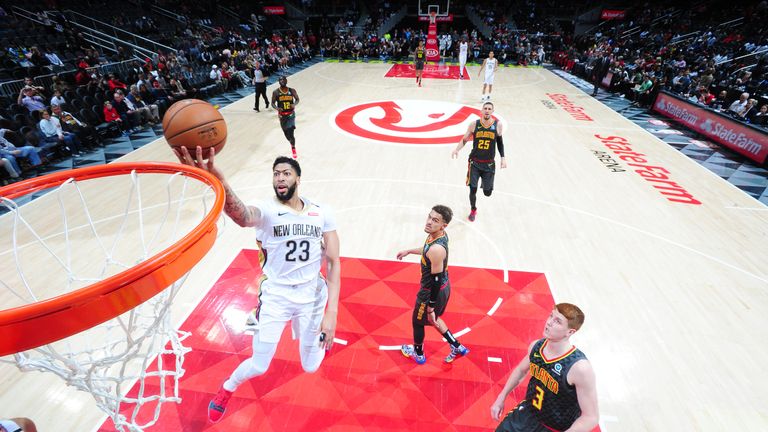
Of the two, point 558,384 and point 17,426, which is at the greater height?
point 558,384

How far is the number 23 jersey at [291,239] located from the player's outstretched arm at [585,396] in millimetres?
1872

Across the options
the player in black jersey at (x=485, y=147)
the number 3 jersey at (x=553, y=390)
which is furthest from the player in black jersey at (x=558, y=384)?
the player in black jersey at (x=485, y=147)

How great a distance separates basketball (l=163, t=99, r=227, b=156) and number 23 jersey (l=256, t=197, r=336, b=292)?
550 mm

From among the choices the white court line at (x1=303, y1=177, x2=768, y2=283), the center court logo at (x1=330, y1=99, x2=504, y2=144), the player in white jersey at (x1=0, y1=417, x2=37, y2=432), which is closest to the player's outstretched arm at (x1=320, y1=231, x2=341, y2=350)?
the player in white jersey at (x1=0, y1=417, x2=37, y2=432)

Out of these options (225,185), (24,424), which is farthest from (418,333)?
(24,424)

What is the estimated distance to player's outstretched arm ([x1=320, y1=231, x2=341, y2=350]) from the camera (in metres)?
2.85

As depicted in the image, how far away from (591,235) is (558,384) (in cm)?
446

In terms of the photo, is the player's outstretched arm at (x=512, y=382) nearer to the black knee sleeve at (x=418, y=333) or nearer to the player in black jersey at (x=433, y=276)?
the player in black jersey at (x=433, y=276)

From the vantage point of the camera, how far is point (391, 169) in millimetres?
8391

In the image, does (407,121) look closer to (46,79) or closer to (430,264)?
(430,264)

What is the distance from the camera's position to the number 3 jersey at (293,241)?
9.56 feet

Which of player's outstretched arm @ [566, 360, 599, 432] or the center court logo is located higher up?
player's outstretched arm @ [566, 360, 599, 432]

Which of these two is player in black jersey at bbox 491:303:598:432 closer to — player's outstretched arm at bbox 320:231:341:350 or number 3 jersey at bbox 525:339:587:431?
number 3 jersey at bbox 525:339:587:431

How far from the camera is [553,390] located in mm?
2412
